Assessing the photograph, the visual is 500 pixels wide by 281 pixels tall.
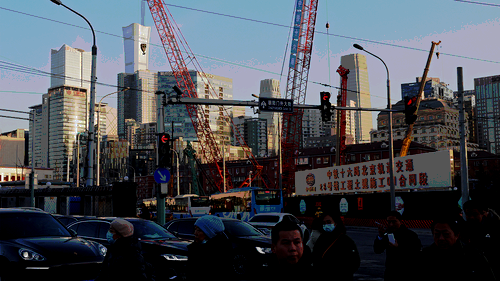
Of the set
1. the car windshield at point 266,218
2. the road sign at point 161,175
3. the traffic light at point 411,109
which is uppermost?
the traffic light at point 411,109

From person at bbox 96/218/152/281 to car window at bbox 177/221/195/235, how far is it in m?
9.04

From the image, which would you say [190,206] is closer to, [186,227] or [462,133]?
[462,133]

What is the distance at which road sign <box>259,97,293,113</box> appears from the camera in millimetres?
20094

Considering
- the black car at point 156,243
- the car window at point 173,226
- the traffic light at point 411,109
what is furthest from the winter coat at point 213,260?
the traffic light at point 411,109

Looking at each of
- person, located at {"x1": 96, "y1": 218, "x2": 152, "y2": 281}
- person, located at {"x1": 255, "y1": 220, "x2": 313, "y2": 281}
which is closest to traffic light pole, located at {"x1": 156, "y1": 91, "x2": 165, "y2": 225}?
person, located at {"x1": 96, "y1": 218, "x2": 152, "y2": 281}

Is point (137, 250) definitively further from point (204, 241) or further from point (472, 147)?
point (472, 147)

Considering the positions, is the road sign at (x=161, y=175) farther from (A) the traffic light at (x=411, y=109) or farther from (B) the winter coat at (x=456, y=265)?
(B) the winter coat at (x=456, y=265)

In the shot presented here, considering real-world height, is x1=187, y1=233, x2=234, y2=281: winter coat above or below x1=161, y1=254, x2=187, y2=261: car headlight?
above

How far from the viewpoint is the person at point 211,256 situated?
4.63m

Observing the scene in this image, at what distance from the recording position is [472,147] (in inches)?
7603

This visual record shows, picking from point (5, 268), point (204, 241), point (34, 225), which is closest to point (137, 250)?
point (204, 241)

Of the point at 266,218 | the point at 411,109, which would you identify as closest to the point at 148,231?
the point at 266,218

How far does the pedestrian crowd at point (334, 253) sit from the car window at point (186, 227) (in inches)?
326

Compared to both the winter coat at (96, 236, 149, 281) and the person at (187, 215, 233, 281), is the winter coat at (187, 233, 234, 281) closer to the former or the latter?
the person at (187, 215, 233, 281)
